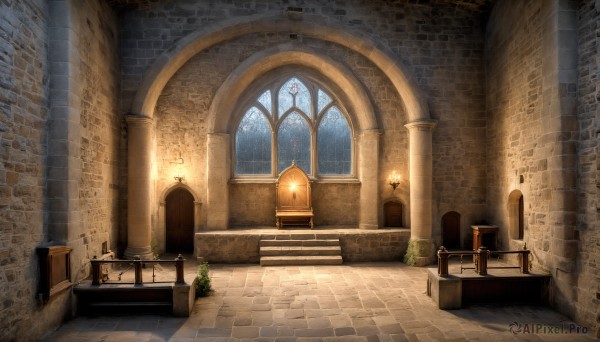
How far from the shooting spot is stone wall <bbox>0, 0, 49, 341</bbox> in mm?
4867

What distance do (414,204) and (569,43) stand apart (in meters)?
4.70

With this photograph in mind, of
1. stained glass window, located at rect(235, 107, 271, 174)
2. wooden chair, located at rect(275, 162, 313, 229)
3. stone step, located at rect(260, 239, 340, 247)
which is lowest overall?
stone step, located at rect(260, 239, 340, 247)

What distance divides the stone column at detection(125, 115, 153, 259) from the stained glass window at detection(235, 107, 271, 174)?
8.78 feet

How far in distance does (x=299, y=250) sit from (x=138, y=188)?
427 centimetres

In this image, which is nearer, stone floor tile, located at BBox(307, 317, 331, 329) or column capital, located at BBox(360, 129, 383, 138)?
stone floor tile, located at BBox(307, 317, 331, 329)

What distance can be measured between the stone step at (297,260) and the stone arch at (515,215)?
4.08 meters

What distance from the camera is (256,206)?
34.4 feet

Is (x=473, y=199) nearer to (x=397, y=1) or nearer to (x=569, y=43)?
(x=569, y=43)

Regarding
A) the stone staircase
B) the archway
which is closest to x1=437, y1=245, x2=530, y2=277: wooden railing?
the archway

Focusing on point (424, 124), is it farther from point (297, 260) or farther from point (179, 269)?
point (179, 269)

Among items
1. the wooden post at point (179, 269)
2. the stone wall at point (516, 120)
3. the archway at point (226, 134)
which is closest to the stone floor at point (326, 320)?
the wooden post at point (179, 269)

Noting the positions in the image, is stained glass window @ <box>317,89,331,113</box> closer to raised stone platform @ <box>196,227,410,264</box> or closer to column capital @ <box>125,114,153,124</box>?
raised stone platform @ <box>196,227,410,264</box>

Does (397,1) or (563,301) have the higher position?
(397,1)

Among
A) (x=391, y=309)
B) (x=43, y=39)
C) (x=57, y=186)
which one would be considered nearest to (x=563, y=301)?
(x=391, y=309)
